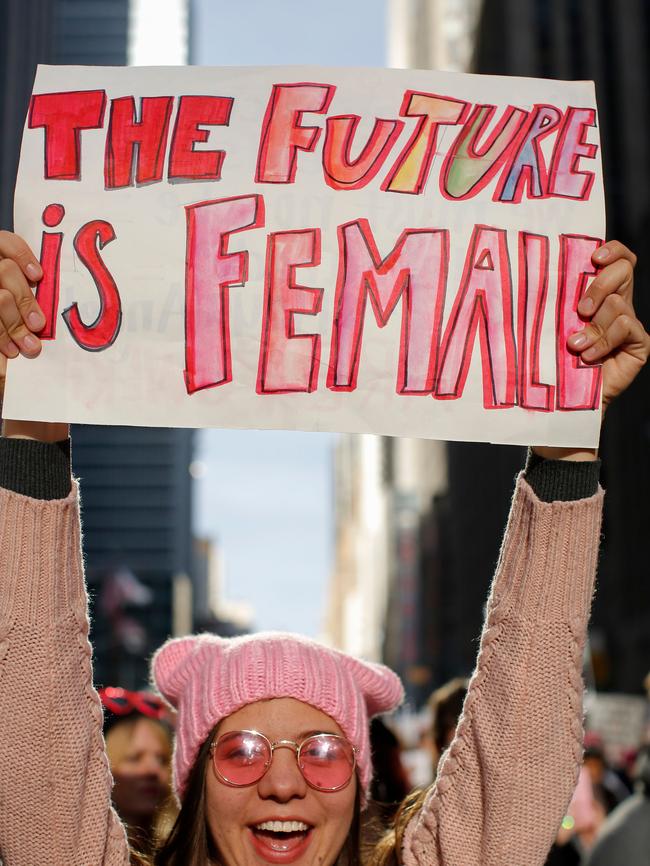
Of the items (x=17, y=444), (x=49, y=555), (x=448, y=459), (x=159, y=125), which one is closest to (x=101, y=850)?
(x=49, y=555)

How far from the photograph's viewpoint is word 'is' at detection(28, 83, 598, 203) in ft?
8.72

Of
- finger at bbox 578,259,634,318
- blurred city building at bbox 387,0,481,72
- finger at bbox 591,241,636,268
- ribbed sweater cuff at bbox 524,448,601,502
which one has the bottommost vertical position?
ribbed sweater cuff at bbox 524,448,601,502

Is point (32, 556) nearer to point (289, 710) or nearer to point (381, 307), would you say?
point (289, 710)

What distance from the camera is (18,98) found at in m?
7.51

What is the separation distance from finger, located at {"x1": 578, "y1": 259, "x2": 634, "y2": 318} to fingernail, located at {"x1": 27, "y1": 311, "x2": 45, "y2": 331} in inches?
43.6

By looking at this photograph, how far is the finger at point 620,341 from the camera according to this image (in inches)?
98.1

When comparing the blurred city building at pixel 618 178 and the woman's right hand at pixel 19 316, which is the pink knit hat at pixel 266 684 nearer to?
the woman's right hand at pixel 19 316

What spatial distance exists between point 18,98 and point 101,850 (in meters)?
5.96

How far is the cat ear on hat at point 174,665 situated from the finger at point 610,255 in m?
1.27

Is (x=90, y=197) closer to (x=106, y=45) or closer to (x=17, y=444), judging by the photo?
(x=17, y=444)

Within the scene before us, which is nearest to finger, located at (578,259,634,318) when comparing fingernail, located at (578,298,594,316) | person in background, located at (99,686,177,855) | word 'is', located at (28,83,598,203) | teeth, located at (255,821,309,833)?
fingernail, located at (578,298,594,316)

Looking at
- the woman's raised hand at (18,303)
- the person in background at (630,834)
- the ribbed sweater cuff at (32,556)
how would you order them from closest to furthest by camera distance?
the ribbed sweater cuff at (32,556)
the woman's raised hand at (18,303)
the person in background at (630,834)

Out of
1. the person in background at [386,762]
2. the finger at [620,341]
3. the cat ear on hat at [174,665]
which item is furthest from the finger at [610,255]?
the person in background at [386,762]

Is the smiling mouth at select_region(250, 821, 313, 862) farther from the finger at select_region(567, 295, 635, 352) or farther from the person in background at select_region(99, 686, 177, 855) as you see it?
the person in background at select_region(99, 686, 177, 855)
